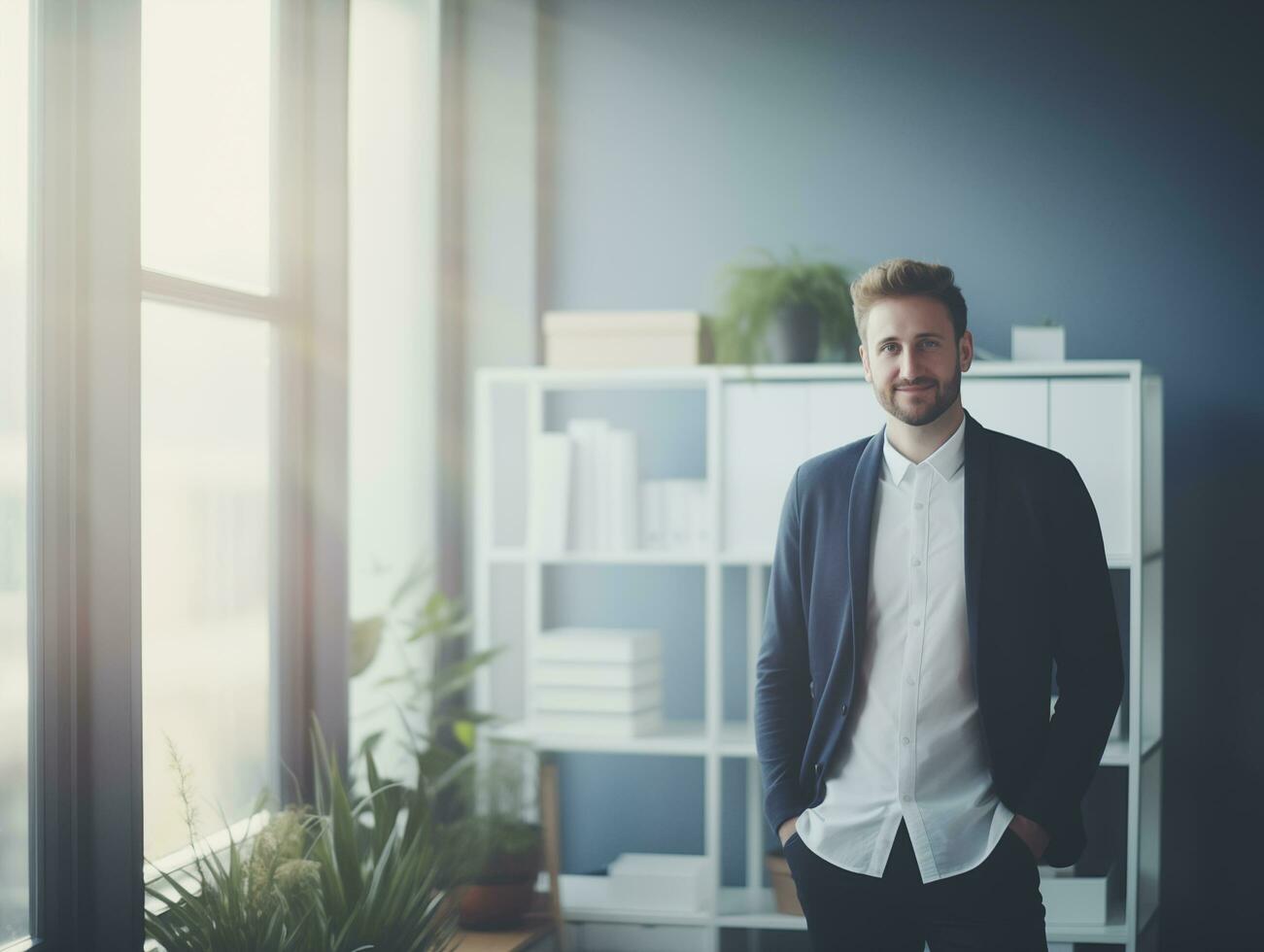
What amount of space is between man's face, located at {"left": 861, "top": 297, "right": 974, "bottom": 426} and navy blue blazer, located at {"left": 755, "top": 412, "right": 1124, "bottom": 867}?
0.28ft

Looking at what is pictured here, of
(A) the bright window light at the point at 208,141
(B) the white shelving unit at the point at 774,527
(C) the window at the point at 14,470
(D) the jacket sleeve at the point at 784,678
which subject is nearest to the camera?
(C) the window at the point at 14,470

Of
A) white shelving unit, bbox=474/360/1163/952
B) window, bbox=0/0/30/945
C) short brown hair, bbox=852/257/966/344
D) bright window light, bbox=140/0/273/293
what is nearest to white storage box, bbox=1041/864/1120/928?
white shelving unit, bbox=474/360/1163/952

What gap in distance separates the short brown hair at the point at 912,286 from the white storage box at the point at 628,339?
1056 millimetres

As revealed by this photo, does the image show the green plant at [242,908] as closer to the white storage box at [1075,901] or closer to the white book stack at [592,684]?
the white book stack at [592,684]

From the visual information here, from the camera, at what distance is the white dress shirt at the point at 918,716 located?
2.25 meters

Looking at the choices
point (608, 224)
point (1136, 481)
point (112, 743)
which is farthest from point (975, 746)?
point (608, 224)

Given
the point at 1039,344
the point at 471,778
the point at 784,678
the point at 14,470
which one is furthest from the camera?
the point at 471,778

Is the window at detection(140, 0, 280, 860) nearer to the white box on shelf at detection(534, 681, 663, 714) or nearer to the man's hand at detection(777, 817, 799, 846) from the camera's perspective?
→ the white box on shelf at detection(534, 681, 663, 714)

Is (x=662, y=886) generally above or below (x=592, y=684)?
below

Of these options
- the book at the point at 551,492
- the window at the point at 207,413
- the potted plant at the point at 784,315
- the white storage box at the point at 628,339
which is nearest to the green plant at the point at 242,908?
the window at the point at 207,413

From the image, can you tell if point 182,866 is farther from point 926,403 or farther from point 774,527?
point 926,403

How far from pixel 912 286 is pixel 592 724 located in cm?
161

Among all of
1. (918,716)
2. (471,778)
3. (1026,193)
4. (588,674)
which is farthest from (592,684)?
(1026,193)

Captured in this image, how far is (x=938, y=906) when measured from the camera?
223 cm
